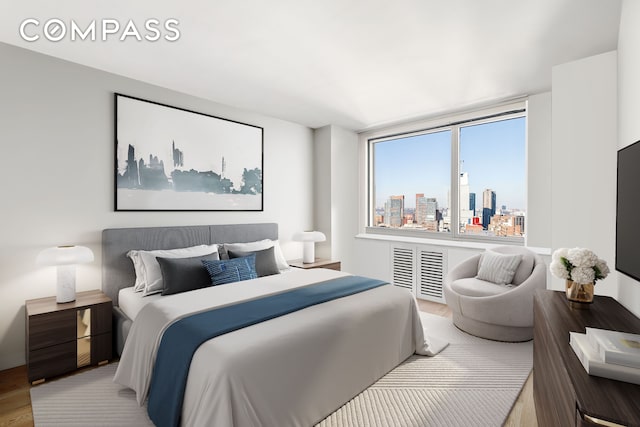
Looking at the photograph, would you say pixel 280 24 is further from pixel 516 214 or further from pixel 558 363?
pixel 516 214

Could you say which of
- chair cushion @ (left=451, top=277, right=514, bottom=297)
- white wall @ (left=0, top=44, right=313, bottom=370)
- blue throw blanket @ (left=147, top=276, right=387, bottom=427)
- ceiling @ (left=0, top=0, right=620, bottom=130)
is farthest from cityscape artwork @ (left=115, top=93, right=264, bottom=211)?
chair cushion @ (left=451, top=277, right=514, bottom=297)

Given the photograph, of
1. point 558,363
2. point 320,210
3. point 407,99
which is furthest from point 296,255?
point 558,363

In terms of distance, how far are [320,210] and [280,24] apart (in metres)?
3.09

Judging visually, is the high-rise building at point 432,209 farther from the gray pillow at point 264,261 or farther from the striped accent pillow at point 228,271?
the striped accent pillow at point 228,271

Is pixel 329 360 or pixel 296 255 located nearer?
pixel 329 360

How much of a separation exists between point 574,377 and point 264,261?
2856 millimetres

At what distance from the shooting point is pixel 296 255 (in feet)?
16.1

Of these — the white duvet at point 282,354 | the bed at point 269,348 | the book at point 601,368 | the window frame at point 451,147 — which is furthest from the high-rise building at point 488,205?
the book at point 601,368

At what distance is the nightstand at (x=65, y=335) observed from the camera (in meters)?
2.37

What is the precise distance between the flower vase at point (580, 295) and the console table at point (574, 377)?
1.5 inches

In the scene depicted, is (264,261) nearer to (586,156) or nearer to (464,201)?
(464,201)

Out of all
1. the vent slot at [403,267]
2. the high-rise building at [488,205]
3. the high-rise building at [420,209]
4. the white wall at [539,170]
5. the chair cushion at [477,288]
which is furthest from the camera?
the high-rise building at [420,209]

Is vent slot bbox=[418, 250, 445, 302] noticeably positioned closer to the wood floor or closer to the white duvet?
the white duvet

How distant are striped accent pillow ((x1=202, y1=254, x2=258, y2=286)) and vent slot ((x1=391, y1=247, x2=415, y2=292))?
238 centimetres
